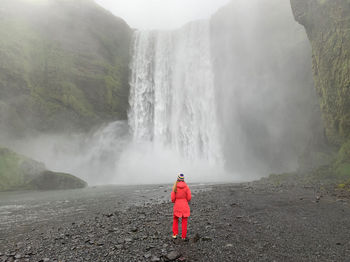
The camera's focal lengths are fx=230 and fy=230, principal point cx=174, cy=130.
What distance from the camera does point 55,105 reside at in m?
34.4

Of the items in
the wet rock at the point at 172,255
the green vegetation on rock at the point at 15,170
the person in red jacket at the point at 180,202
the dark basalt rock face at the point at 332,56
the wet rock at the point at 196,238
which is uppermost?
the dark basalt rock face at the point at 332,56

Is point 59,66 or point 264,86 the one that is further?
point 59,66

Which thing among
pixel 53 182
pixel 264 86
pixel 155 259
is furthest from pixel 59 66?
pixel 155 259

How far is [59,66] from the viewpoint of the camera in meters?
35.2

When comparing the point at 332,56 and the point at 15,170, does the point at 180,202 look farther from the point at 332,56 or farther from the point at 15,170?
the point at 15,170

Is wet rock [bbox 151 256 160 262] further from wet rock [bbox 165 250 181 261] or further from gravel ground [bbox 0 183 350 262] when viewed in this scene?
wet rock [bbox 165 250 181 261]

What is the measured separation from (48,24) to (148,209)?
3906cm

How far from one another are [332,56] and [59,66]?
34899 mm

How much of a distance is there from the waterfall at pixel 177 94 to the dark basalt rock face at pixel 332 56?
1673 centimetres

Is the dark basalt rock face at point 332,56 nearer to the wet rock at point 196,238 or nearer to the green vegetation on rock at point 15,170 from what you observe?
the wet rock at point 196,238

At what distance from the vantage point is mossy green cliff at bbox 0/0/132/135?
1235 inches

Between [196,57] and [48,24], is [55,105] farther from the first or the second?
[196,57]

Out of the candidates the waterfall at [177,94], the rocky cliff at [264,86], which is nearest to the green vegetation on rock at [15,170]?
the waterfall at [177,94]

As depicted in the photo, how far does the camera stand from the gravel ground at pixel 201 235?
5.17 m
